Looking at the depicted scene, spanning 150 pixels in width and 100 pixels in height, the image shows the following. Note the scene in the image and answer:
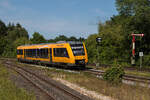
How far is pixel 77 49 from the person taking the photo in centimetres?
2097

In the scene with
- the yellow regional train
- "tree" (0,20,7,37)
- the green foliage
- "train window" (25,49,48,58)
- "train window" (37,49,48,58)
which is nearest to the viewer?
the green foliage

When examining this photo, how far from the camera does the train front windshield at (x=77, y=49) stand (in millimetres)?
20609

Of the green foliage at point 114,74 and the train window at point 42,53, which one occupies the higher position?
the train window at point 42,53

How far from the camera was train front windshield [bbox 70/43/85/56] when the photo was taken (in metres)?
20.6

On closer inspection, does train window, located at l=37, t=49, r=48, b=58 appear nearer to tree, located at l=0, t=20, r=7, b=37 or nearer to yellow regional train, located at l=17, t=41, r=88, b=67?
yellow regional train, located at l=17, t=41, r=88, b=67

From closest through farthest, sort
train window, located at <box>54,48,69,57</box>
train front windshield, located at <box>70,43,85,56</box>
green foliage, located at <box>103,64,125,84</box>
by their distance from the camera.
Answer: green foliage, located at <box>103,64,125,84</box>, train front windshield, located at <box>70,43,85,56</box>, train window, located at <box>54,48,69,57</box>

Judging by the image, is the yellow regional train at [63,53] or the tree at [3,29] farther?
the tree at [3,29]

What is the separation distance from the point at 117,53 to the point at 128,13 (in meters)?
7.66

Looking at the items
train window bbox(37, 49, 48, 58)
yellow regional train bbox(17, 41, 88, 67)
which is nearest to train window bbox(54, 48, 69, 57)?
yellow regional train bbox(17, 41, 88, 67)

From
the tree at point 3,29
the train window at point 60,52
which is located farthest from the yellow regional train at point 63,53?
the tree at point 3,29

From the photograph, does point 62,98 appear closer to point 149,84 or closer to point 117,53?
point 149,84

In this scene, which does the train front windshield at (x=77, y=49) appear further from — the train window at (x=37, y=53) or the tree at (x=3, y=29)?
the tree at (x=3, y=29)

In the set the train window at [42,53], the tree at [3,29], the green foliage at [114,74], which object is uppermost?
the tree at [3,29]

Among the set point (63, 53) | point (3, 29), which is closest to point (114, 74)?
point (63, 53)
